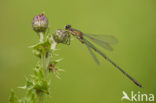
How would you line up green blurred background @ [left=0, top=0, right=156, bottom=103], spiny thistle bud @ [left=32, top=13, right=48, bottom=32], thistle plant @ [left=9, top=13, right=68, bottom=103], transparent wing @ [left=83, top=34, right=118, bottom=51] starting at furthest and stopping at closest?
green blurred background @ [left=0, top=0, right=156, bottom=103]
transparent wing @ [left=83, top=34, right=118, bottom=51]
spiny thistle bud @ [left=32, top=13, right=48, bottom=32]
thistle plant @ [left=9, top=13, right=68, bottom=103]

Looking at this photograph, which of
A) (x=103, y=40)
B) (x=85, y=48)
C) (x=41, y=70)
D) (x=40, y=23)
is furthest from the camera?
(x=85, y=48)

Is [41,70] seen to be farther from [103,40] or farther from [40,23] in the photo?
[103,40]

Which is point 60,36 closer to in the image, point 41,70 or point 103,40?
point 41,70

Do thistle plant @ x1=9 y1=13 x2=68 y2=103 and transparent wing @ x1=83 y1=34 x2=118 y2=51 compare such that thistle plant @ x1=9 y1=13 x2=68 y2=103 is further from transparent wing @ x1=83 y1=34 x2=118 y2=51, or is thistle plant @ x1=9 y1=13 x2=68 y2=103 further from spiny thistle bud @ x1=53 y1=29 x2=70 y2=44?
transparent wing @ x1=83 y1=34 x2=118 y2=51

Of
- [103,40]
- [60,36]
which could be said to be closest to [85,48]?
[103,40]

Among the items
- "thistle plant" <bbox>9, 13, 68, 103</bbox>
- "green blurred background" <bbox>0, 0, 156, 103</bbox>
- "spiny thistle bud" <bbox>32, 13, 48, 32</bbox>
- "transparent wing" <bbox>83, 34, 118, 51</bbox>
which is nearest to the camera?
"thistle plant" <bbox>9, 13, 68, 103</bbox>

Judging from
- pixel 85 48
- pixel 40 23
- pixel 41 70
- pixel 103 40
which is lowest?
pixel 41 70

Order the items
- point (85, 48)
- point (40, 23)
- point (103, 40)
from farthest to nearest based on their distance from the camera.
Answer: point (85, 48), point (103, 40), point (40, 23)

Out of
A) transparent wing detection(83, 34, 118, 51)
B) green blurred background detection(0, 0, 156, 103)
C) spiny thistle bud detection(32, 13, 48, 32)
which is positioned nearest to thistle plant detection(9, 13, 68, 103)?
spiny thistle bud detection(32, 13, 48, 32)

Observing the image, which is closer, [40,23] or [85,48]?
[40,23]

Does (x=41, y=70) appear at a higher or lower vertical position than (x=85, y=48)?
lower
